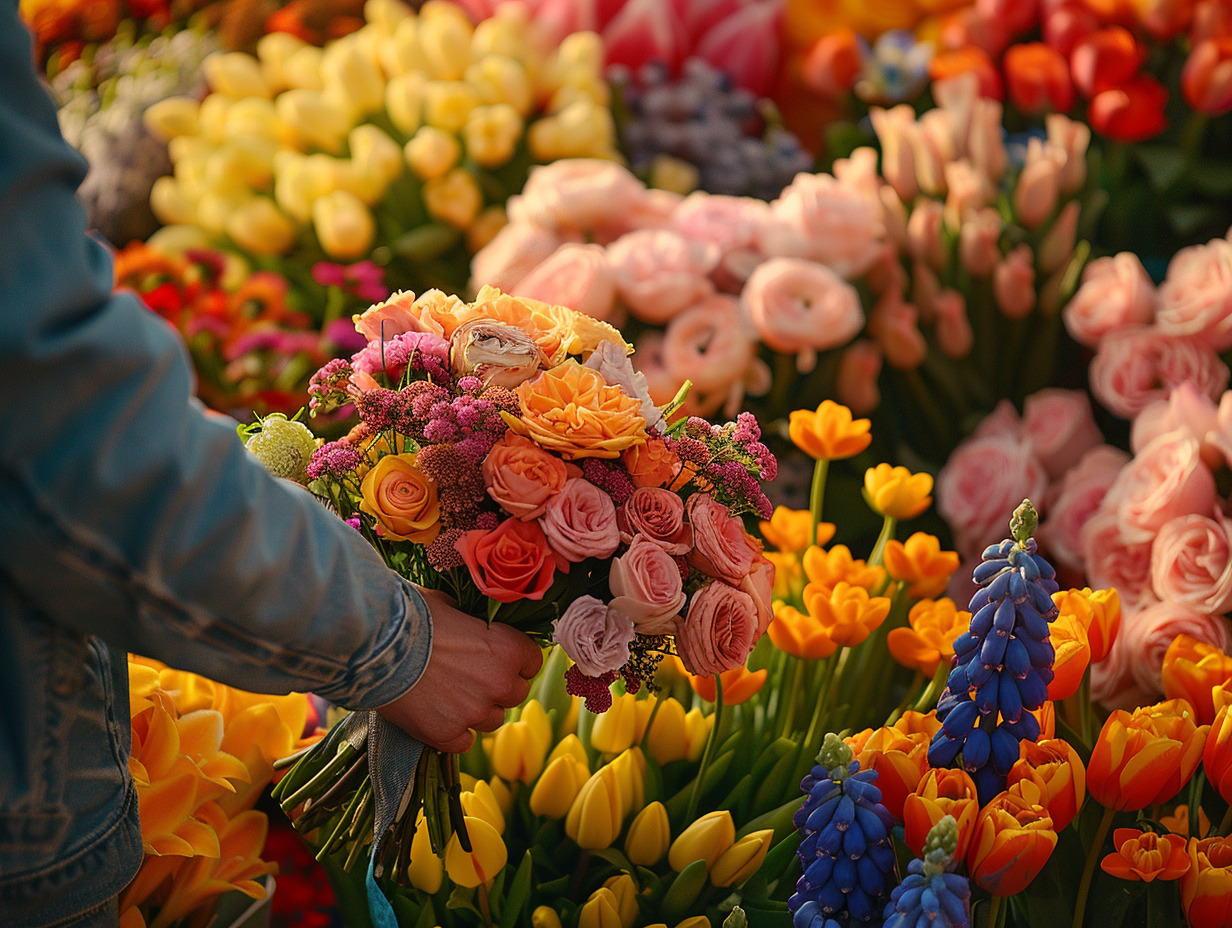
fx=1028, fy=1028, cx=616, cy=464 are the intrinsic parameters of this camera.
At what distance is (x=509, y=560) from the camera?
691 mm

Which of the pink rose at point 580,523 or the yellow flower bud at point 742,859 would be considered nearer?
the pink rose at point 580,523

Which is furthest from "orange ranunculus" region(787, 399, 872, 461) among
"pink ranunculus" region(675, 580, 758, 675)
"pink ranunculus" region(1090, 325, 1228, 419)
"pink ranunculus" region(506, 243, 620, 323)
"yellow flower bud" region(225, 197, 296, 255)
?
"yellow flower bud" region(225, 197, 296, 255)

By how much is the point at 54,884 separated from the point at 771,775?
0.58m

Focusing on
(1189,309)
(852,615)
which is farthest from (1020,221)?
(852,615)

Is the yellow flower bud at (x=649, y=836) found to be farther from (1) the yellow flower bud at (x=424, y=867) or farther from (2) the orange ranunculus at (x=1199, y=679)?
(2) the orange ranunculus at (x=1199, y=679)

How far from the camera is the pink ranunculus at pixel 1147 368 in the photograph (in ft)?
4.66

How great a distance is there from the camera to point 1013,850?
0.67 m

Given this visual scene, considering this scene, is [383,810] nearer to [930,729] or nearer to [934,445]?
[930,729]

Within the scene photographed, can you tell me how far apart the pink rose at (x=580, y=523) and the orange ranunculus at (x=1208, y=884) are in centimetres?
49

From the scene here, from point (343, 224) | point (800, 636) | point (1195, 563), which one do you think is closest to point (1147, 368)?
point (1195, 563)

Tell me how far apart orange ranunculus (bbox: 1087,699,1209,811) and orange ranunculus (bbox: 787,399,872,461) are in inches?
15.3

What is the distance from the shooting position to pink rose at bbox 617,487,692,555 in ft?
2.37

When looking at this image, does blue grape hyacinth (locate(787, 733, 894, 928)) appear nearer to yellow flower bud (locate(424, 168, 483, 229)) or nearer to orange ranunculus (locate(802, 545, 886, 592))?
orange ranunculus (locate(802, 545, 886, 592))

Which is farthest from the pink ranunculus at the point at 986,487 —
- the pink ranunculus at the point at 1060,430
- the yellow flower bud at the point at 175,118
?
the yellow flower bud at the point at 175,118
